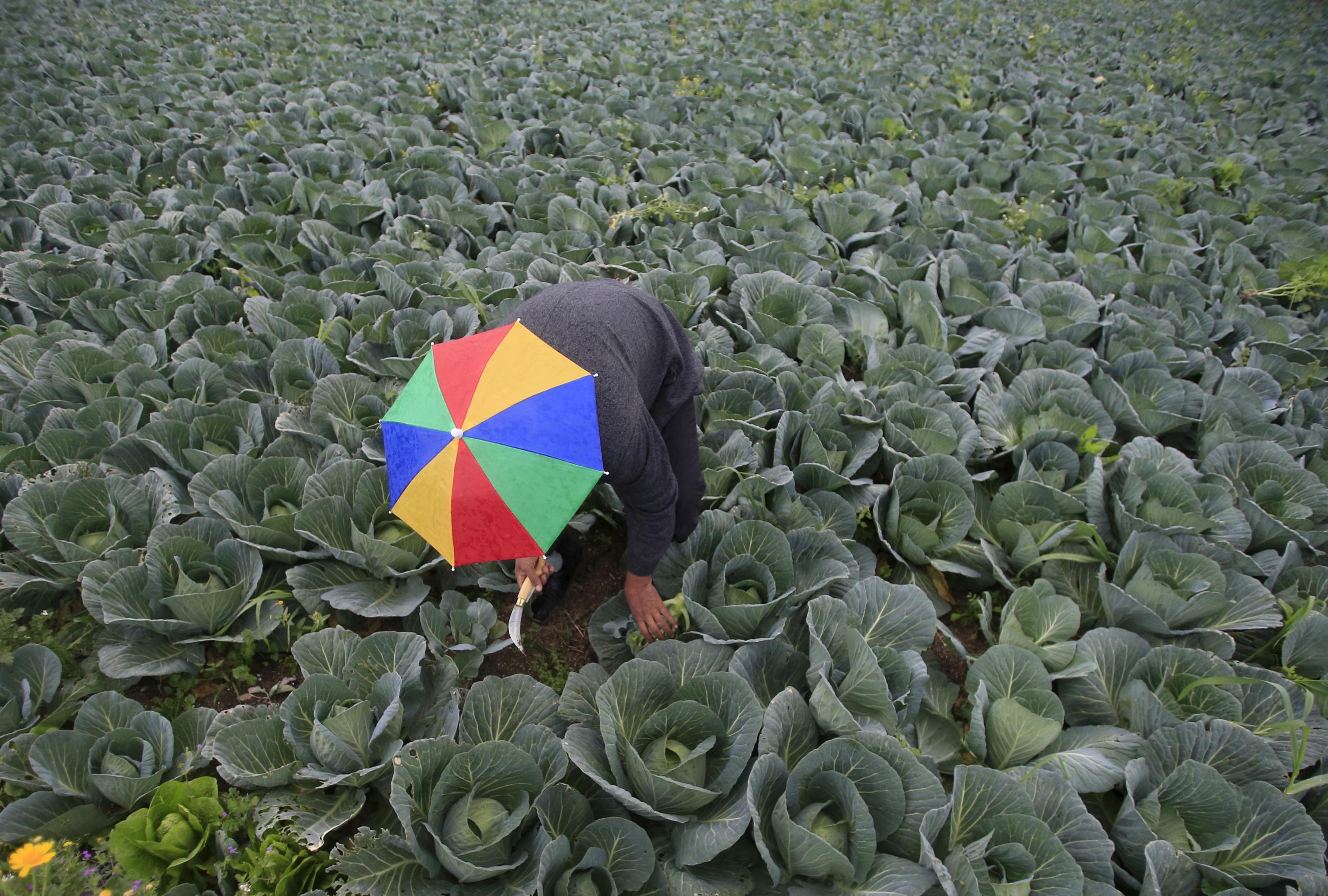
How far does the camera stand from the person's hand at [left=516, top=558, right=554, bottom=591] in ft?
7.61

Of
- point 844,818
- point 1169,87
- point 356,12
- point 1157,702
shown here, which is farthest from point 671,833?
point 356,12

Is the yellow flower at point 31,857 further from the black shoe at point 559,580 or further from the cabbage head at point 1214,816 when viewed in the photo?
the cabbage head at point 1214,816

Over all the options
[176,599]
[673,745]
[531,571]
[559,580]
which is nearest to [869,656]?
[673,745]

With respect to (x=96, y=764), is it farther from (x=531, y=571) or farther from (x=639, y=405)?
(x=639, y=405)

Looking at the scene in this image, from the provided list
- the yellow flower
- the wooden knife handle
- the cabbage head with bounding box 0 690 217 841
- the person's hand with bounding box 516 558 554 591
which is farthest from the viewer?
the person's hand with bounding box 516 558 554 591

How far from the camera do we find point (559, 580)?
2.76 meters

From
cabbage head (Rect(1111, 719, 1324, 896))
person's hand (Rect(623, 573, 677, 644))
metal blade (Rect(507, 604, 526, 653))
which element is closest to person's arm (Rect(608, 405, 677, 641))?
person's hand (Rect(623, 573, 677, 644))

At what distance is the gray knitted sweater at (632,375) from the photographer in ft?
5.77

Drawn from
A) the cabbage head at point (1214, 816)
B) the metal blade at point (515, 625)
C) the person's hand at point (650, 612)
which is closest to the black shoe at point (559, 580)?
the metal blade at point (515, 625)

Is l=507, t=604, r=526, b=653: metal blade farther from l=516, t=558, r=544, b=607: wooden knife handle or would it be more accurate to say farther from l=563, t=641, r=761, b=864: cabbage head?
l=563, t=641, r=761, b=864: cabbage head

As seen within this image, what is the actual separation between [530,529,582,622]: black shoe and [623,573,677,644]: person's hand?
1.55 ft

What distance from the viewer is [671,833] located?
1951mm

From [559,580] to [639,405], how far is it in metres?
1.20

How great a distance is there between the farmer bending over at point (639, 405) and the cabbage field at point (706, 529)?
7.4 inches
